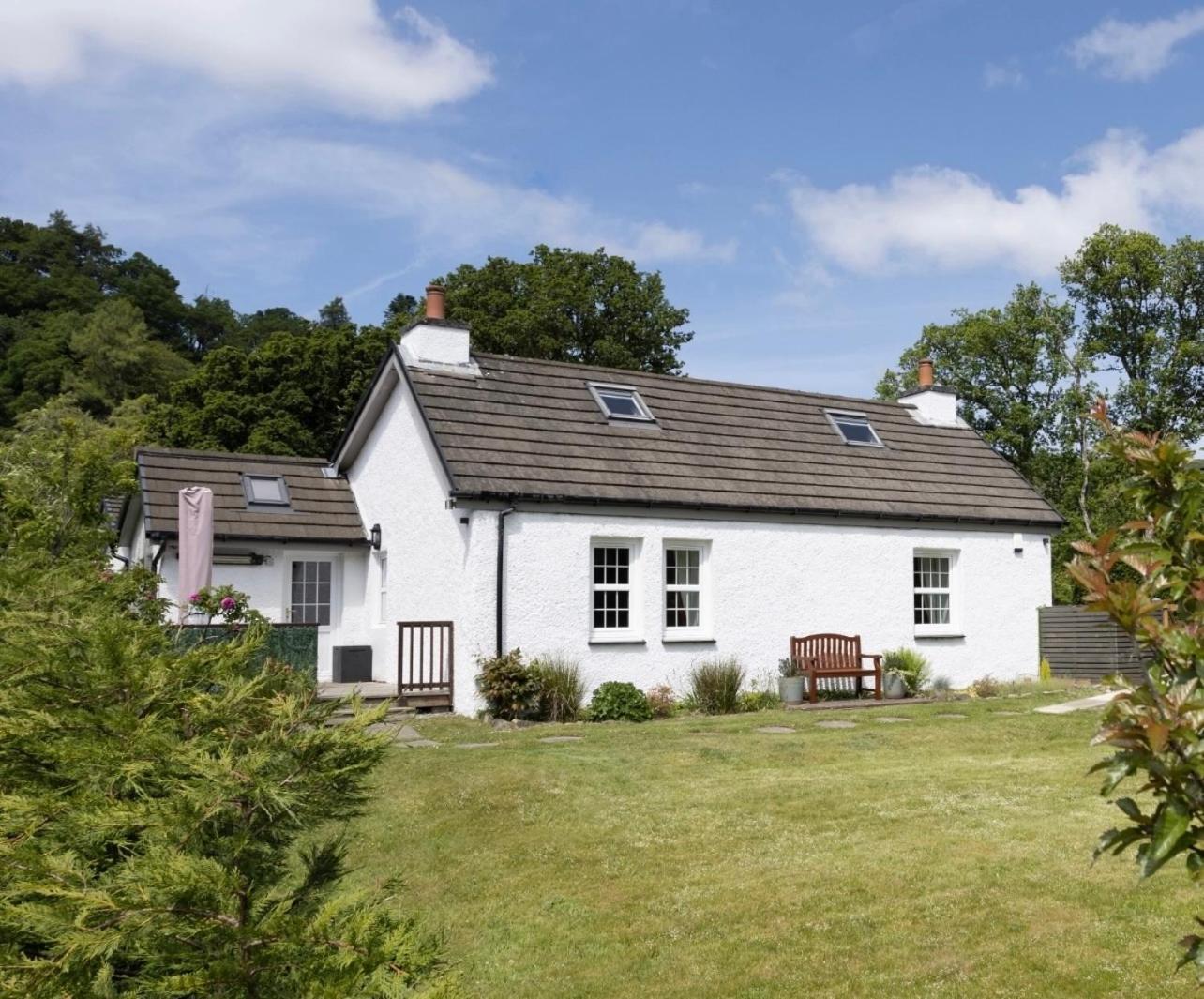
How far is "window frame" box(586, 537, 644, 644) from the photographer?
17.7 m

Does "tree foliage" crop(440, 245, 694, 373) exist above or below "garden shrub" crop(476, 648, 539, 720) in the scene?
above

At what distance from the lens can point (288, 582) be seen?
66.0 ft

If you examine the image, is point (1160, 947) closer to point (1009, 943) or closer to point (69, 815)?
point (1009, 943)

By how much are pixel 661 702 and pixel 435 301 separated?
8676mm

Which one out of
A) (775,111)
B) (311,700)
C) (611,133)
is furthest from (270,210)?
(311,700)

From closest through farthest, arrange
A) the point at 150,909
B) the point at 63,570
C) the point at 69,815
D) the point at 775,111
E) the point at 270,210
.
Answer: the point at 150,909 → the point at 69,815 → the point at 63,570 → the point at 775,111 → the point at 270,210

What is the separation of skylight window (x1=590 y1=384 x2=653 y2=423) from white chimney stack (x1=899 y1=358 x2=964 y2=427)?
7.91m

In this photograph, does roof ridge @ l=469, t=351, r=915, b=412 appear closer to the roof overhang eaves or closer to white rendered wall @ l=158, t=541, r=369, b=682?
the roof overhang eaves

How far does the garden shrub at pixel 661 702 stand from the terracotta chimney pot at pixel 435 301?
8.09m

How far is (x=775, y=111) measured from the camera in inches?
643

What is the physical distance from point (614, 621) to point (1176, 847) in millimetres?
15970

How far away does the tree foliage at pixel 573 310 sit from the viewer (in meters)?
46.6

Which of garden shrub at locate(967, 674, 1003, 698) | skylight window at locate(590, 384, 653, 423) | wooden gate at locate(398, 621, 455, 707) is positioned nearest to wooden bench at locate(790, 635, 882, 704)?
garden shrub at locate(967, 674, 1003, 698)

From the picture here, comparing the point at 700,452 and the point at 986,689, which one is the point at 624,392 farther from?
the point at 986,689
